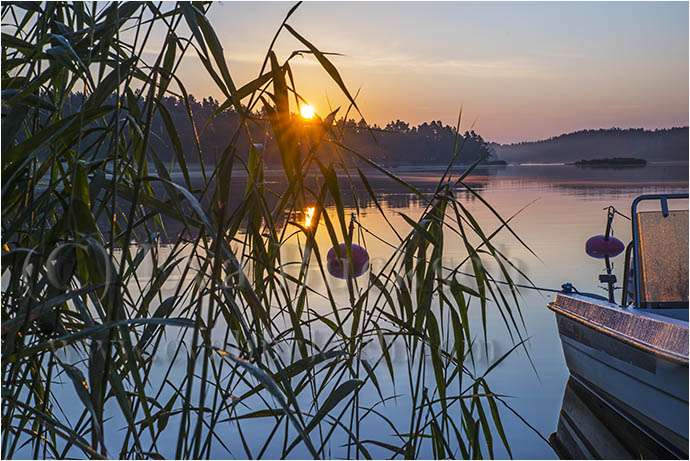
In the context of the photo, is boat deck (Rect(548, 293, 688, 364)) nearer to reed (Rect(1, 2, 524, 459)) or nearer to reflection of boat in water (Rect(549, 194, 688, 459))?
reflection of boat in water (Rect(549, 194, 688, 459))

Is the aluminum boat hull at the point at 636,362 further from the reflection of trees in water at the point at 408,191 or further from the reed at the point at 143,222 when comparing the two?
the reed at the point at 143,222

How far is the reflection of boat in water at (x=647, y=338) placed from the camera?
10.0 feet

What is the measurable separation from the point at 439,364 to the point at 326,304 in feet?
18.3

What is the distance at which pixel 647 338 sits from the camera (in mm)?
3189

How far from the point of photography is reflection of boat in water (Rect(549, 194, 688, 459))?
306cm

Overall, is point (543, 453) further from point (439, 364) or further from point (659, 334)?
point (439, 364)

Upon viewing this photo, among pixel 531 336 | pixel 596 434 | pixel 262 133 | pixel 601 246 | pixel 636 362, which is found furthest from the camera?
pixel 601 246

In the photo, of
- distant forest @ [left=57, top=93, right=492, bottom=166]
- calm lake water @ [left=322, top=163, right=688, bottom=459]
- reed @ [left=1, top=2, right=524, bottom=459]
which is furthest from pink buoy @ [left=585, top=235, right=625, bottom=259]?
reed @ [left=1, top=2, right=524, bottom=459]

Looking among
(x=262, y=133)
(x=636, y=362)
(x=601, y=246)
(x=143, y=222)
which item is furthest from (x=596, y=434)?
(x=601, y=246)

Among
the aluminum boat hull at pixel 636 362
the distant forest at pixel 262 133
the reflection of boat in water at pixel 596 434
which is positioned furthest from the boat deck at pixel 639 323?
the distant forest at pixel 262 133

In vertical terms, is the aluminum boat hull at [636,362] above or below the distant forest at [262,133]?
below

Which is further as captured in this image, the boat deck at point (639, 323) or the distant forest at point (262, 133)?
the boat deck at point (639, 323)

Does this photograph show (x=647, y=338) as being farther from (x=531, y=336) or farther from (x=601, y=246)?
(x=601, y=246)

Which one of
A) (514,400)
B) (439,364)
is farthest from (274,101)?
(514,400)
